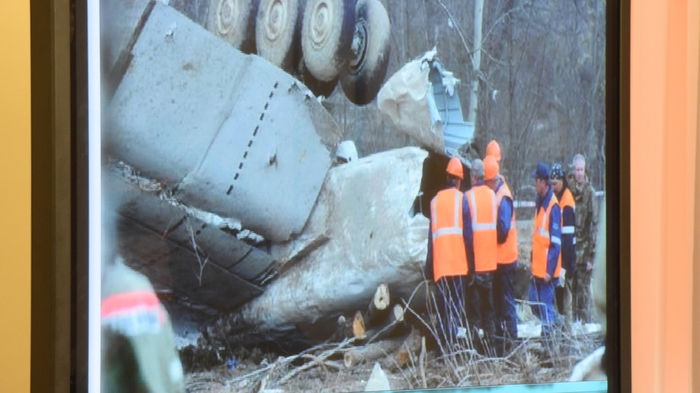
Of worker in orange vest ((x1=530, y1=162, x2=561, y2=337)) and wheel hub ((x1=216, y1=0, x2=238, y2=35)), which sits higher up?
wheel hub ((x1=216, y1=0, x2=238, y2=35))

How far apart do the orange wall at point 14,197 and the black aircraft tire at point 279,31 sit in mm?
317

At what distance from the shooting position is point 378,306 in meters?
1.05

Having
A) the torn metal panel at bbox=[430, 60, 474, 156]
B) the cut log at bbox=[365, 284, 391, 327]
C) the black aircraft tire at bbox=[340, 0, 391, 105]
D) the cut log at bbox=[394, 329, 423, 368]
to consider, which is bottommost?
the cut log at bbox=[394, 329, 423, 368]

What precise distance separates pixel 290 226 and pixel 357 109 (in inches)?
7.8

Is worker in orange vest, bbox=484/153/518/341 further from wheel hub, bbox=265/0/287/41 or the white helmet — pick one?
wheel hub, bbox=265/0/287/41

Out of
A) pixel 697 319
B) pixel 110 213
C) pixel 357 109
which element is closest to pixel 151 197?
pixel 110 213

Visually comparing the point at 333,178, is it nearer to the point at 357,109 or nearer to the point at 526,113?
the point at 357,109

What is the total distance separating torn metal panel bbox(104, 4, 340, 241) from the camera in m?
0.99

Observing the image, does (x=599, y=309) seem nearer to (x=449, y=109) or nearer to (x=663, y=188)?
(x=663, y=188)

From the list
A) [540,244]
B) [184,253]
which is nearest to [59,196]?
[184,253]

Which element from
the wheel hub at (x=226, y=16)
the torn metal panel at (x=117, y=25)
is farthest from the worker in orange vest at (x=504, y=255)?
the torn metal panel at (x=117, y=25)

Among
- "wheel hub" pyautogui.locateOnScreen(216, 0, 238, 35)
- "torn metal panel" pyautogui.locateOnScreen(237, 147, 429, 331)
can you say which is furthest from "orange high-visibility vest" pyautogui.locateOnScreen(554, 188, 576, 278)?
"wheel hub" pyautogui.locateOnScreen(216, 0, 238, 35)

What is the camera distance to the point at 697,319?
1132 millimetres

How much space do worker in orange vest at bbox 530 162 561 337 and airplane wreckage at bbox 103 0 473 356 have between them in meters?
0.14
